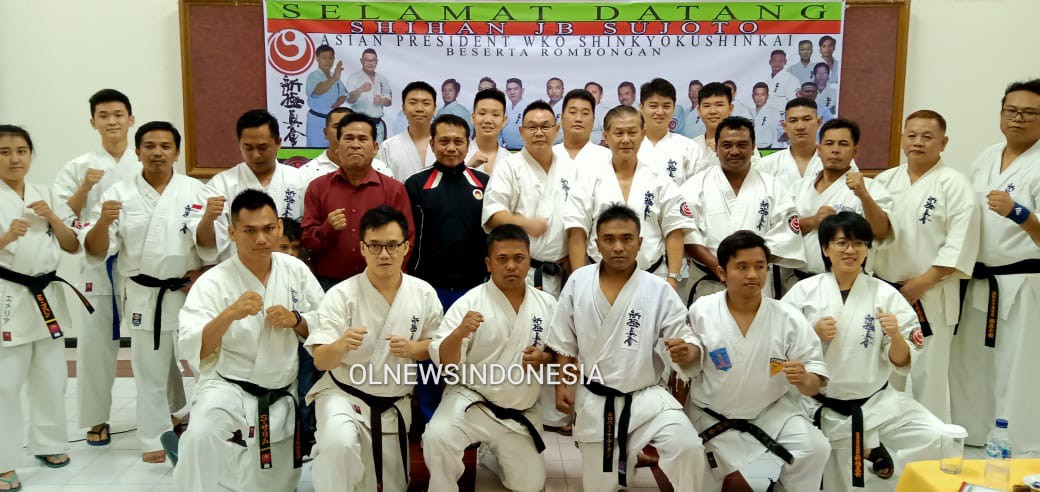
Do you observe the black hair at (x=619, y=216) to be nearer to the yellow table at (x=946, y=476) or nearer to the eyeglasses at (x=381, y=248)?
the eyeglasses at (x=381, y=248)

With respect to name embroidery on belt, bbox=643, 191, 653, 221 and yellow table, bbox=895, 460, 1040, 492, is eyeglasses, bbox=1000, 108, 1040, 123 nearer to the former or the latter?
name embroidery on belt, bbox=643, 191, 653, 221

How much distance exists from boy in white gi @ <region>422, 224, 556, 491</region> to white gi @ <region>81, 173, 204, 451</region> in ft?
5.26

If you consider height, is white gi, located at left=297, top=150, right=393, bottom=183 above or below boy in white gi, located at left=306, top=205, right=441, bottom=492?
above

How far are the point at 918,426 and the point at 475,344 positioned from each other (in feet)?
6.44

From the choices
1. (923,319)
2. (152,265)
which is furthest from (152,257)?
(923,319)

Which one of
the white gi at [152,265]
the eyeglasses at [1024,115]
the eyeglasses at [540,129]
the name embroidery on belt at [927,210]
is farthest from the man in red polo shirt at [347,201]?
the eyeglasses at [1024,115]

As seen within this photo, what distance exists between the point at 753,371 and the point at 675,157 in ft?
5.91

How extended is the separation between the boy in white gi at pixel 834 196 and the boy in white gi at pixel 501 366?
65.4 inches

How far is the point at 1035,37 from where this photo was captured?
5812 mm

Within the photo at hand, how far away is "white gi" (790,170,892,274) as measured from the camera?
4.07 meters

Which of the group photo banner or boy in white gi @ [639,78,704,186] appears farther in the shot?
the group photo banner

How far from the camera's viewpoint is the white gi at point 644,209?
3.87 m

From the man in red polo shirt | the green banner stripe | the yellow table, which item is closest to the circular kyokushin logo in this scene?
the green banner stripe

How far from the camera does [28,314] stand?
371cm
